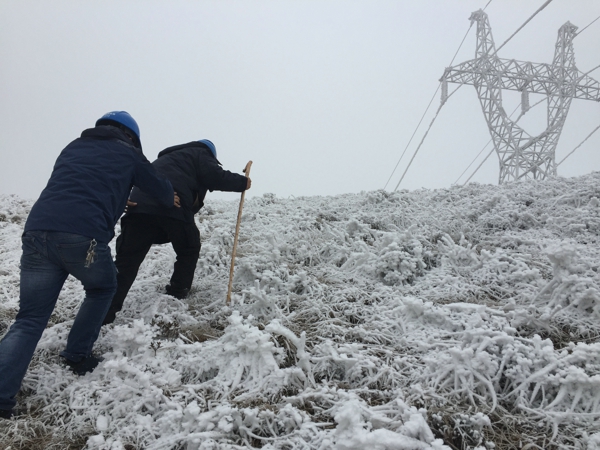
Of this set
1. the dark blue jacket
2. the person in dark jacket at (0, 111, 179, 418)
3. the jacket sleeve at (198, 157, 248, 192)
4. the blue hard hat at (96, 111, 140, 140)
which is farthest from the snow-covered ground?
the blue hard hat at (96, 111, 140, 140)

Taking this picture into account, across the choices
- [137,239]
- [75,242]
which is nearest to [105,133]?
[75,242]

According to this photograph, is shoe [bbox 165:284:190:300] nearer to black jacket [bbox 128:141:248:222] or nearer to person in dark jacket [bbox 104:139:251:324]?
person in dark jacket [bbox 104:139:251:324]

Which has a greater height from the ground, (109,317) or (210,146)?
(210,146)

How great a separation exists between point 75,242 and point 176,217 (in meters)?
1.19

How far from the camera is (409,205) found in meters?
6.50

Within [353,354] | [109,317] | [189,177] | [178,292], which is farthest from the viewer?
[178,292]

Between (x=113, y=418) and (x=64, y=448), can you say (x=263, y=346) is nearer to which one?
(x=113, y=418)

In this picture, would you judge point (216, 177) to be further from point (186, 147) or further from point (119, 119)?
point (119, 119)

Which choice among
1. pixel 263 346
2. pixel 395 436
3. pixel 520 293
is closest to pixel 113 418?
pixel 263 346

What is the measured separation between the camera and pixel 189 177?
13.0 ft

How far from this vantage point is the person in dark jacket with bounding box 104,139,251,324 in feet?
12.0

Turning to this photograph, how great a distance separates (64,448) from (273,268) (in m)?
2.73

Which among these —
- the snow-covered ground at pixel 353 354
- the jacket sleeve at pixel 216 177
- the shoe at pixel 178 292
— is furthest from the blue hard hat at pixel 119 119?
the shoe at pixel 178 292

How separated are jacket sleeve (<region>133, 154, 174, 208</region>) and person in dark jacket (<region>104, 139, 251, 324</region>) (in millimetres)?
324
